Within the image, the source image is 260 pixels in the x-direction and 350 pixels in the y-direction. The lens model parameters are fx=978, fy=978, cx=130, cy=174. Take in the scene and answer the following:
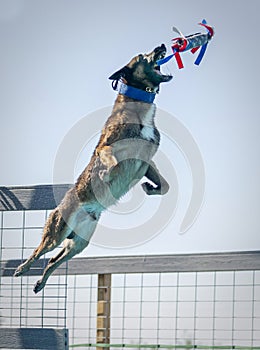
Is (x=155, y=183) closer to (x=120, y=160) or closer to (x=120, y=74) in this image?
(x=120, y=160)

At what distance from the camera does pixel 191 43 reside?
548 centimetres

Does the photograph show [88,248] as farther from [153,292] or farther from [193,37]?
[193,37]

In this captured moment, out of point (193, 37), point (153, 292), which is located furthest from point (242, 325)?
point (193, 37)

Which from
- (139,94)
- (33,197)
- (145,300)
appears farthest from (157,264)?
(139,94)

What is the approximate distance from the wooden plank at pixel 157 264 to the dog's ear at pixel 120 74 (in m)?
1.23

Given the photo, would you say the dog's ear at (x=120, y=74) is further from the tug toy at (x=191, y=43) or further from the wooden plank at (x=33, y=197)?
the wooden plank at (x=33, y=197)

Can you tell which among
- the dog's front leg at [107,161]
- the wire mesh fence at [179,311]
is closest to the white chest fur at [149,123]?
the dog's front leg at [107,161]

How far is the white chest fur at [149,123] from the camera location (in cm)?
585

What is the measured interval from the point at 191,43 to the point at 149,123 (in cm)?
62

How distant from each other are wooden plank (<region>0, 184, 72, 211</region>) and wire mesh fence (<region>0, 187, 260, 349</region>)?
93mm

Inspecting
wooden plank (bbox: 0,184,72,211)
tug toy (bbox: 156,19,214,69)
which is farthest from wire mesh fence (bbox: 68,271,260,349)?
tug toy (bbox: 156,19,214,69)

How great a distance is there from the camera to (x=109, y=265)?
6570 mm

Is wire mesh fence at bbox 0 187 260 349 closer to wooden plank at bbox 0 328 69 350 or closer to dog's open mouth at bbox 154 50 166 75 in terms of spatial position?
wooden plank at bbox 0 328 69 350

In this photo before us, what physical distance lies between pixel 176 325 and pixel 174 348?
0.15 meters
